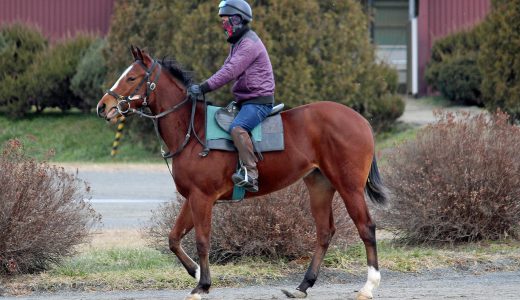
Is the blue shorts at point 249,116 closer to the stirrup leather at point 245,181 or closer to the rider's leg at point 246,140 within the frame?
the rider's leg at point 246,140

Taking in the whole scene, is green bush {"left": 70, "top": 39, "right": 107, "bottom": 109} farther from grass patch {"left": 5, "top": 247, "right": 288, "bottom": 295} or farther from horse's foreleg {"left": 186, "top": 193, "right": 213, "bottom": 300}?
horse's foreleg {"left": 186, "top": 193, "right": 213, "bottom": 300}

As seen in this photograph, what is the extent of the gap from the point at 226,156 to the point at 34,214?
2029mm

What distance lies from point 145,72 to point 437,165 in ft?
12.5

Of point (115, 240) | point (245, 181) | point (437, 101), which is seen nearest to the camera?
point (245, 181)

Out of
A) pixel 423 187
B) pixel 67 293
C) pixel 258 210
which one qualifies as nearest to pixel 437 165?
pixel 423 187

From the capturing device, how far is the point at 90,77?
2622cm

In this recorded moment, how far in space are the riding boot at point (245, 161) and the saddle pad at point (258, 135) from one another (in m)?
0.12

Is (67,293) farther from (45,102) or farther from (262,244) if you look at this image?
(45,102)

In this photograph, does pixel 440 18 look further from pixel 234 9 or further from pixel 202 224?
pixel 202 224

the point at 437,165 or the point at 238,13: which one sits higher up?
the point at 238,13

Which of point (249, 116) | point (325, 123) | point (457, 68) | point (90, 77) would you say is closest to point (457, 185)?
point (325, 123)

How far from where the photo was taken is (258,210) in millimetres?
9891

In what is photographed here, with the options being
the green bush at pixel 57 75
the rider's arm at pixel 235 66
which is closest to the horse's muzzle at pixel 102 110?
the rider's arm at pixel 235 66

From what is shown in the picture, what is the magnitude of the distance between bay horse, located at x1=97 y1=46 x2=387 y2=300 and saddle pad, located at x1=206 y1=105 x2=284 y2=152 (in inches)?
2.8
